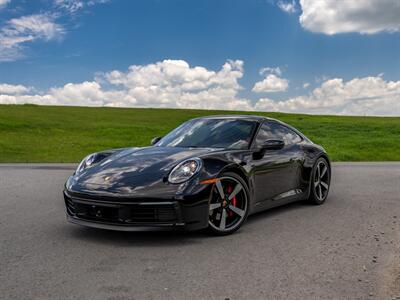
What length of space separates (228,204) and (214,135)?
1.19 metres

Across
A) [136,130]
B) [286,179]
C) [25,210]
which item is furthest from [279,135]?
[136,130]

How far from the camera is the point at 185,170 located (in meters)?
4.99

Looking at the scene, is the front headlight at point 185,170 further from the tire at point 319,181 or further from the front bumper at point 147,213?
the tire at point 319,181

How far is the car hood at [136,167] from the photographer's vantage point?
4.94m

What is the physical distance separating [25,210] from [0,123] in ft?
99.1

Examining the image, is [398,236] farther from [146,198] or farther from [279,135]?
[146,198]

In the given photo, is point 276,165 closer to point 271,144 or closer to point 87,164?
point 271,144

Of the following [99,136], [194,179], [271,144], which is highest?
[271,144]

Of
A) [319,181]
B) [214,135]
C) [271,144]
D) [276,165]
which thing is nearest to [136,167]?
[214,135]

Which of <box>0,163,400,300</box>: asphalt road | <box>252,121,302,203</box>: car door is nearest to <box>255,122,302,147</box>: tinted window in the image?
<box>252,121,302,203</box>: car door

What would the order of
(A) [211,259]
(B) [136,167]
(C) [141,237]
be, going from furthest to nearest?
(B) [136,167]
(C) [141,237]
(A) [211,259]

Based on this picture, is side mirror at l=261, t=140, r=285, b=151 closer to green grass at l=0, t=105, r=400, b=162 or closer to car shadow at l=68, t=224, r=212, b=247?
car shadow at l=68, t=224, r=212, b=247

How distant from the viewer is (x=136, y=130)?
3566cm

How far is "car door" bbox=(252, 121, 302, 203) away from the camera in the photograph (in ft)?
19.2
